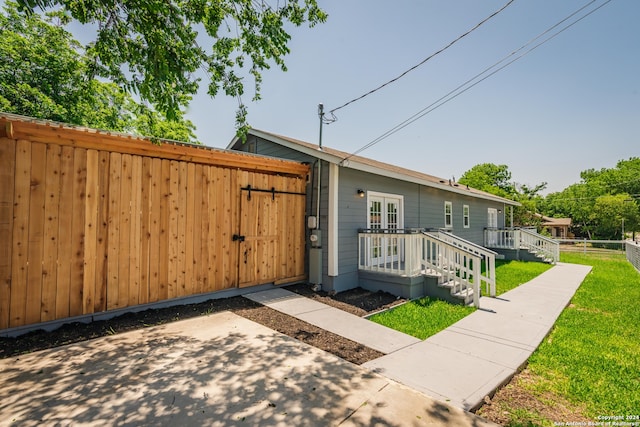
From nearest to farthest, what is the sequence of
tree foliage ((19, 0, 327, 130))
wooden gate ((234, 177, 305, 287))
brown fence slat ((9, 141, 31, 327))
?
tree foliage ((19, 0, 327, 130)) → brown fence slat ((9, 141, 31, 327)) → wooden gate ((234, 177, 305, 287))

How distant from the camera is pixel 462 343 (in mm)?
3943

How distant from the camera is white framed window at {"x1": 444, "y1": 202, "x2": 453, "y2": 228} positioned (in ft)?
37.2

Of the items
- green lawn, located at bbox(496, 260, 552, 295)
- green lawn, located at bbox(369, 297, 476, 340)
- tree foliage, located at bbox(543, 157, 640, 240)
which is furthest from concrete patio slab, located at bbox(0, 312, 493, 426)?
tree foliage, located at bbox(543, 157, 640, 240)

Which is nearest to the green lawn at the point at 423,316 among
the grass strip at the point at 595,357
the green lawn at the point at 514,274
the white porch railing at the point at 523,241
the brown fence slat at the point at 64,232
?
the green lawn at the point at 514,274

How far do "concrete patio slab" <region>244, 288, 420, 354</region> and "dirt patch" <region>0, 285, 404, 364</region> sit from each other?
6.3 inches

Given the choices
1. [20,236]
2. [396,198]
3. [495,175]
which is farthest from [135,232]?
[495,175]

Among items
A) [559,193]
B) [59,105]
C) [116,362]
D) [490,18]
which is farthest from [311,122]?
[559,193]

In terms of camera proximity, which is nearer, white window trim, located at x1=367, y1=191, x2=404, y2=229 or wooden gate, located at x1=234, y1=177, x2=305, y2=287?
wooden gate, located at x1=234, y1=177, x2=305, y2=287

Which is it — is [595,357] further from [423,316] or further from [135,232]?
[135,232]

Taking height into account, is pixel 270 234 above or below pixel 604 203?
below

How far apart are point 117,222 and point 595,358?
275 inches

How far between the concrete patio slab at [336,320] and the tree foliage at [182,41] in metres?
3.41

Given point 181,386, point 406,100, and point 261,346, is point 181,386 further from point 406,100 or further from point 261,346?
point 406,100

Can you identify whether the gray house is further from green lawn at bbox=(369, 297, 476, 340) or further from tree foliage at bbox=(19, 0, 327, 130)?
tree foliage at bbox=(19, 0, 327, 130)
